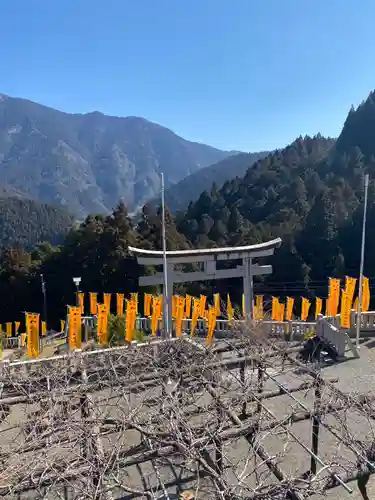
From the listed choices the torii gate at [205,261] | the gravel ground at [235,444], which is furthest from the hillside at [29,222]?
the gravel ground at [235,444]

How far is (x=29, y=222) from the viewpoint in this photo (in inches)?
4279

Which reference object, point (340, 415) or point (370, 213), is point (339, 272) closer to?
point (370, 213)

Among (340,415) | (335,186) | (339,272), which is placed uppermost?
(335,186)

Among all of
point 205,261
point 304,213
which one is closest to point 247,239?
point 304,213

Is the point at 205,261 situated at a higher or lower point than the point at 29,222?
higher

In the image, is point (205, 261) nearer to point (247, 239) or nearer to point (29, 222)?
point (247, 239)

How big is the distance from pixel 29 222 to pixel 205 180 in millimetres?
60379

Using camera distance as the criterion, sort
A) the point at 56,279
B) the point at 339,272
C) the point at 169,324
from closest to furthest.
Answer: the point at 169,324, the point at 56,279, the point at 339,272

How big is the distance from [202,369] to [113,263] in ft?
86.6

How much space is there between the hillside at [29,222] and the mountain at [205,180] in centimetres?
3089

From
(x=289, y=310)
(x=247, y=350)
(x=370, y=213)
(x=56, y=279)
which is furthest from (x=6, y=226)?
(x=247, y=350)

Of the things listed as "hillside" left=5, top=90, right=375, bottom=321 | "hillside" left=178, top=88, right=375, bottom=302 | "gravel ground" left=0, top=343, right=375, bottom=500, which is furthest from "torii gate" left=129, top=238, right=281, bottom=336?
"hillside" left=178, top=88, right=375, bottom=302

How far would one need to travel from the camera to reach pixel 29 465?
4137mm

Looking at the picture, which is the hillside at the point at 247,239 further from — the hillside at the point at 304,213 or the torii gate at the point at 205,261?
the torii gate at the point at 205,261
